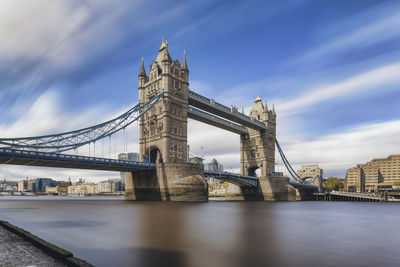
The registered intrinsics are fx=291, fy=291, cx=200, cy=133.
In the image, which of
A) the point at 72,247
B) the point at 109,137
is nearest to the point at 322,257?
the point at 72,247

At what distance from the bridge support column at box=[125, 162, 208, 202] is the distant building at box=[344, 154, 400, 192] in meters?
105

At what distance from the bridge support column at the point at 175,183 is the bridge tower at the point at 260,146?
30.2 m

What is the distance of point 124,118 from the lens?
4603cm

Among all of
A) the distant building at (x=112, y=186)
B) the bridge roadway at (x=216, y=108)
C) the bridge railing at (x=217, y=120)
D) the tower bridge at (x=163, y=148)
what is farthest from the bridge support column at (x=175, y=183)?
the distant building at (x=112, y=186)

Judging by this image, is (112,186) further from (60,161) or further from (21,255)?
(21,255)

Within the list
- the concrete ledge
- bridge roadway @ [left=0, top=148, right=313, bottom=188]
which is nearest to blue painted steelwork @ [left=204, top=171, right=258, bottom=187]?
bridge roadway @ [left=0, top=148, right=313, bottom=188]

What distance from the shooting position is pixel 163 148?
44.8 m

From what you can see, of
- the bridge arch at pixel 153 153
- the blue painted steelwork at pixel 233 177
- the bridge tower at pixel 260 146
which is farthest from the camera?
the bridge tower at pixel 260 146

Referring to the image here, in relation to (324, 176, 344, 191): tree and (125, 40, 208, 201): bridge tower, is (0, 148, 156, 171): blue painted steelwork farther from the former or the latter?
(324, 176, 344, 191): tree

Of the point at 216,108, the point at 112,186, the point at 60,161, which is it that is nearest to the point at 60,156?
the point at 60,161

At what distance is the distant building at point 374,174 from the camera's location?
121000 mm

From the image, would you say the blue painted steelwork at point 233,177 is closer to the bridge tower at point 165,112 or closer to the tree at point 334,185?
the bridge tower at point 165,112

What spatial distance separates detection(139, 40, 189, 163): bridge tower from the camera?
150 feet

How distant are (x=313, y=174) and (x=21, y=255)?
109 meters
